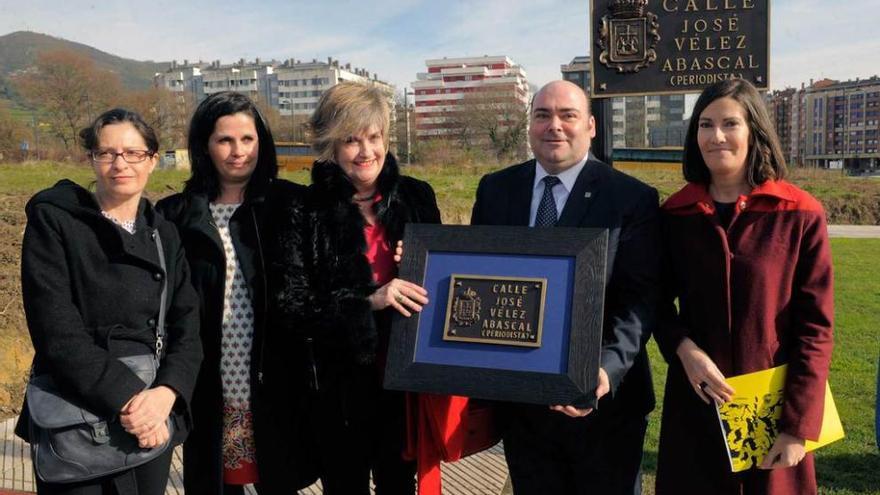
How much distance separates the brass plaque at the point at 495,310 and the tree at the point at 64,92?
50899mm

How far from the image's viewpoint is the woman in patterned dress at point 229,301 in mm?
3045

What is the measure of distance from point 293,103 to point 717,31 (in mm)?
128052

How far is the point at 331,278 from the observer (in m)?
2.98

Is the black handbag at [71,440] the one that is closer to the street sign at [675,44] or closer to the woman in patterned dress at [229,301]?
the woman in patterned dress at [229,301]

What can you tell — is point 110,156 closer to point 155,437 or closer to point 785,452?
point 155,437

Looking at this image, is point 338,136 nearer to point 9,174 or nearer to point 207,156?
point 207,156

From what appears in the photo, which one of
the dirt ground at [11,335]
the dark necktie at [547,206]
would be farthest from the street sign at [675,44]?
the dirt ground at [11,335]

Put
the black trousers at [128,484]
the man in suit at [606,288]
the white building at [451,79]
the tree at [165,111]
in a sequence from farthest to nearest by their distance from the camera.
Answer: the white building at [451,79] < the tree at [165,111] < the man in suit at [606,288] < the black trousers at [128,484]

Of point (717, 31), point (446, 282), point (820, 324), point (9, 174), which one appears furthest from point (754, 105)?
point (9, 174)

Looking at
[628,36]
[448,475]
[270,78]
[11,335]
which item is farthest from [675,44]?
[270,78]

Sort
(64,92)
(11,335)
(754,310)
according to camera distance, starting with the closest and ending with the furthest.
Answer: (754,310) → (11,335) → (64,92)

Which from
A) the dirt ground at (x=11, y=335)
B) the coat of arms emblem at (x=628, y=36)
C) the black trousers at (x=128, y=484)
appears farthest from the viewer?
the dirt ground at (x=11, y=335)

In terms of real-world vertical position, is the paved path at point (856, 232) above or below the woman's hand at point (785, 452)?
below

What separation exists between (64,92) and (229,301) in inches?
2107
